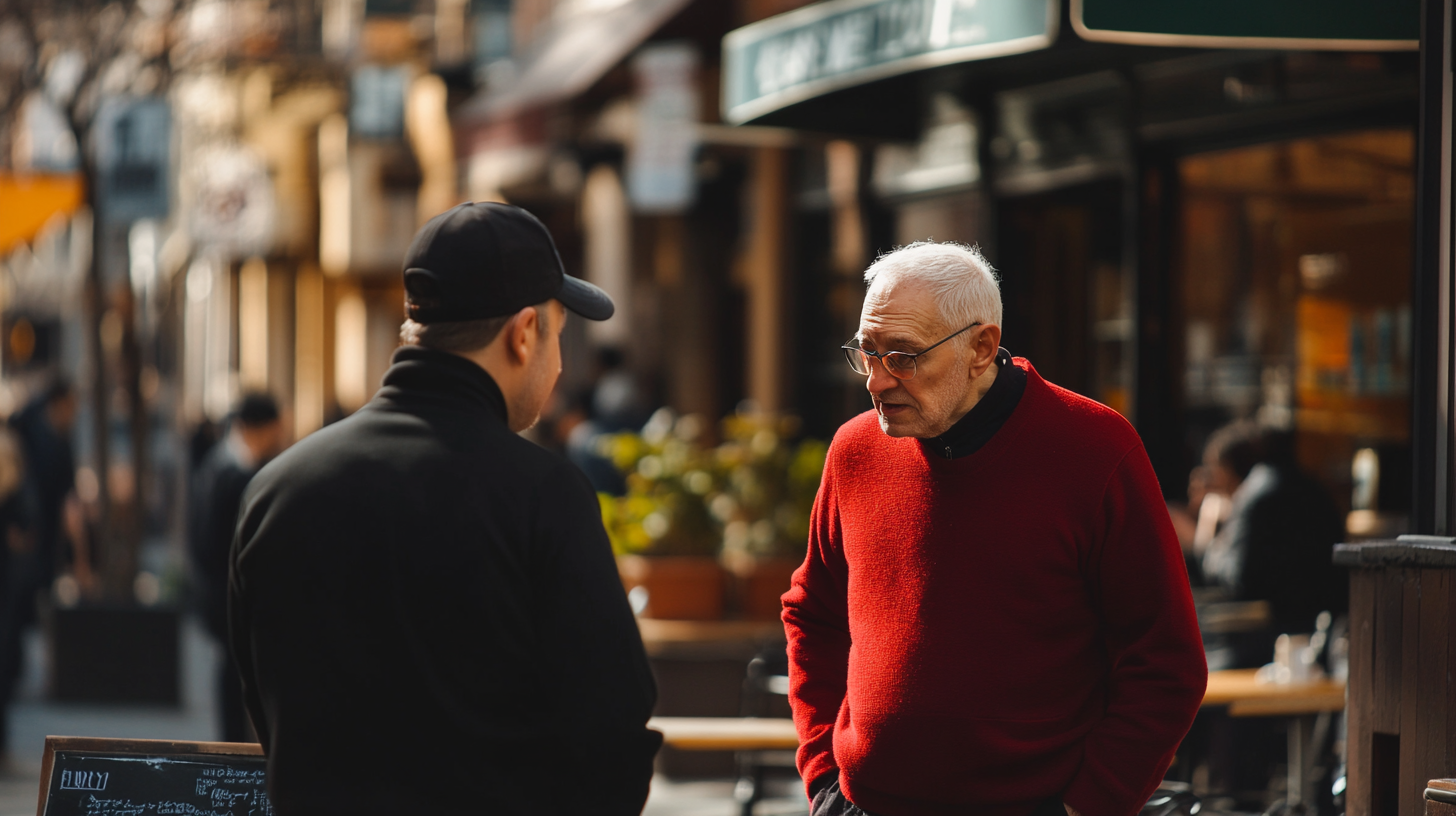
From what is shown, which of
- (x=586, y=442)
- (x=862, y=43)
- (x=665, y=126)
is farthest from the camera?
(x=665, y=126)

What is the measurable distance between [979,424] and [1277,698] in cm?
341

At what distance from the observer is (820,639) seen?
3453 millimetres

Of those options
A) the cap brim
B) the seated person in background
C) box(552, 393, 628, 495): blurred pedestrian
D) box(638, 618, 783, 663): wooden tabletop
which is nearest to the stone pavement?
box(638, 618, 783, 663): wooden tabletop

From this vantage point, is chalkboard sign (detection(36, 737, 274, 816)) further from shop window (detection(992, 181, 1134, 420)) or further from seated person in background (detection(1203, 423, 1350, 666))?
shop window (detection(992, 181, 1134, 420))

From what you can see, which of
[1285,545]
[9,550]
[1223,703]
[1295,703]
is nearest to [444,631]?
[1223,703]

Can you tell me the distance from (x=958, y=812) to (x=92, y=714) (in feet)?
28.0

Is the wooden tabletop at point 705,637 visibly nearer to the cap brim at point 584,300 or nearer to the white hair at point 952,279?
the white hair at point 952,279

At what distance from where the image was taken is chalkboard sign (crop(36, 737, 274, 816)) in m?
3.43

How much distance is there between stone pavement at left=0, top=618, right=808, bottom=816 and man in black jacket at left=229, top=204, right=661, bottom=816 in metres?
4.31

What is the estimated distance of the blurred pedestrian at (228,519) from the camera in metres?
7.44

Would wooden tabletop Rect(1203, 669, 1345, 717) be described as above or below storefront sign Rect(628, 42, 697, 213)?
below

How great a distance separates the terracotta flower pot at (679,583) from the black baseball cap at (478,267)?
579 centimetres

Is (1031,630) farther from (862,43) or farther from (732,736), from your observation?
(862,43)

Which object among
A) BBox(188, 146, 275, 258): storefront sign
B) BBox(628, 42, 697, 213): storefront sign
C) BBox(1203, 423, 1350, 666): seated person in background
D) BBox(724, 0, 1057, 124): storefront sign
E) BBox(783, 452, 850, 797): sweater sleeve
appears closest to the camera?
BBox(783, 452, 850, 797): sweater sleeve
